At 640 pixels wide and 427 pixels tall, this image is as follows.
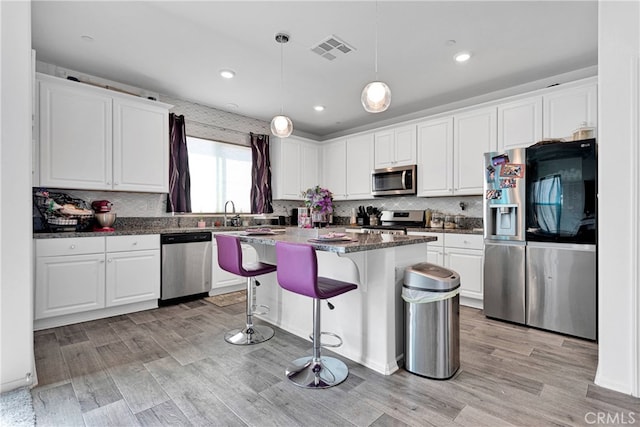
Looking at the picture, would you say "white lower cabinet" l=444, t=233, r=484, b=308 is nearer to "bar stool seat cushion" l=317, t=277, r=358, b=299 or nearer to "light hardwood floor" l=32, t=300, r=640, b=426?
"light hardwood floor" l=32, t=300, r=640, b=426

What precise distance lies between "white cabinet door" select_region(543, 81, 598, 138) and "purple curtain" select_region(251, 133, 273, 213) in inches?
157

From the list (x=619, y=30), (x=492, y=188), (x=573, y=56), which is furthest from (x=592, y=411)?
(x=573, y=56)

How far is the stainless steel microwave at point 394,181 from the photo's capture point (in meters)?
4.55

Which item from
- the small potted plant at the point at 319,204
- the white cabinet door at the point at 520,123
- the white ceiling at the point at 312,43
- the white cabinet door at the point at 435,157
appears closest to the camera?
the white ceiling at the point at 312,43

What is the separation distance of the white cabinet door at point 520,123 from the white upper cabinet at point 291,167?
3.18m

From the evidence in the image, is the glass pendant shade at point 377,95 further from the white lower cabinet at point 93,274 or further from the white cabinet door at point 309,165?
the white cabinet door at point 309,165

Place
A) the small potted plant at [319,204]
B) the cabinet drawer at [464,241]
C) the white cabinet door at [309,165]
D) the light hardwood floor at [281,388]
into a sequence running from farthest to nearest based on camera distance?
the white cabinet door at [309,165]
the cabinet drawer at [464,241]
the small potted plant at [319,204]
the light hardwood floor at [281,388]

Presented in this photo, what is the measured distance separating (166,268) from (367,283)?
2.66 m

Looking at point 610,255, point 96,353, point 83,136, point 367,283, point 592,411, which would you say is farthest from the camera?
point 83,136

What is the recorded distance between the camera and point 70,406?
69.7 inches

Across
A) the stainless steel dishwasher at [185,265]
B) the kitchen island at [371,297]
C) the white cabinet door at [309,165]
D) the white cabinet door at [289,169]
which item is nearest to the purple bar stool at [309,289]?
the kitchen island at [371,297]

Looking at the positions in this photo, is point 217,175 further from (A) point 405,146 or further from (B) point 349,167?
(A) point 405,146

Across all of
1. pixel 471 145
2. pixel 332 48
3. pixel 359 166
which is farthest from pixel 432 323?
pixel 359 166

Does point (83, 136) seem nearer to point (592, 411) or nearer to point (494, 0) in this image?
point (494, 0)
